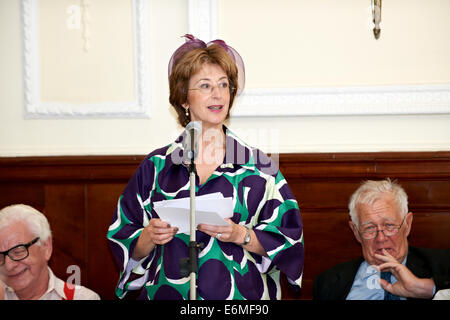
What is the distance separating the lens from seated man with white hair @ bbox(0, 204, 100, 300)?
2.85 metres

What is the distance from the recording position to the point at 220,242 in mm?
2514

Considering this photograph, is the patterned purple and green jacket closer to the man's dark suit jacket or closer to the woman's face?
the woman's face

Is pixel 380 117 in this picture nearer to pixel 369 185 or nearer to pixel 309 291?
pixel 369 185

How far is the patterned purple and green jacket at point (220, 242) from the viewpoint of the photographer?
249 centimetres

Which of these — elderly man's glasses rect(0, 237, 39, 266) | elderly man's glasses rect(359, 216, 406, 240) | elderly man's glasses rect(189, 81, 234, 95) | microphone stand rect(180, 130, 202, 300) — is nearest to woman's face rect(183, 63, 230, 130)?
elderly man's glasses rect(189, 81, 234, 95)

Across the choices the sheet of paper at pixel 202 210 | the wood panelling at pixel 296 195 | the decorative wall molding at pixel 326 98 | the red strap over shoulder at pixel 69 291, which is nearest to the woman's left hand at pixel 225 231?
the sheet of paper at pixel 202 210

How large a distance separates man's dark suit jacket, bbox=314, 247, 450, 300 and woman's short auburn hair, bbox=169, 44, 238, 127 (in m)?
1.13

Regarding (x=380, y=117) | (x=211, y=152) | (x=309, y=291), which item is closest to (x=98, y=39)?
(x=211, y=152)

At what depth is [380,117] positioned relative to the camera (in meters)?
3.52

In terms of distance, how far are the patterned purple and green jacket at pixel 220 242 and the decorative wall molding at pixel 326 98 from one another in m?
0.91

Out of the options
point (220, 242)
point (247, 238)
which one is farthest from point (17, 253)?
point (247, 238)

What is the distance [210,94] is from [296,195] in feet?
3.81

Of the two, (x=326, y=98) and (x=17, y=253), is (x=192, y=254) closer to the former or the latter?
(x=17, y=253)
